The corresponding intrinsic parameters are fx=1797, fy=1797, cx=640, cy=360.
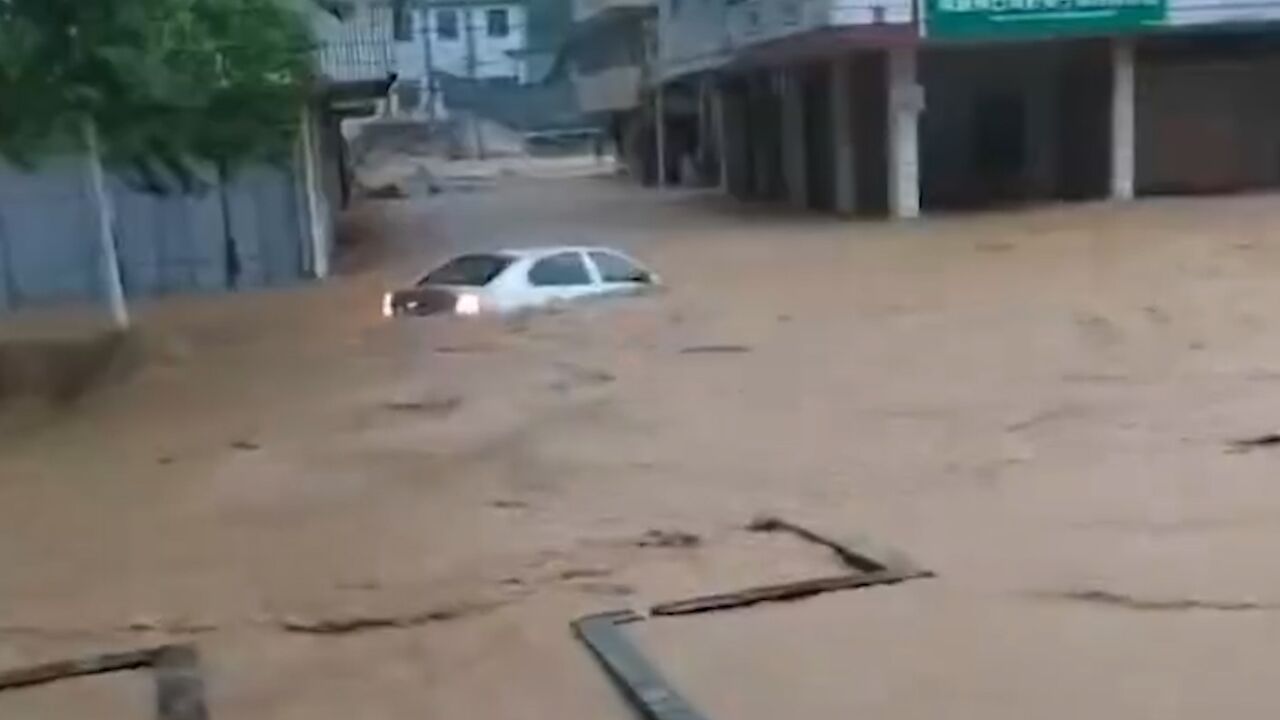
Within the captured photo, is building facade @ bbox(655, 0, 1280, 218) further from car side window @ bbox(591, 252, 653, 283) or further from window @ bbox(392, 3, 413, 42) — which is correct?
car side window @ bbox(591, 252, 653, 283)

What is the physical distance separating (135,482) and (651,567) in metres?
3.93

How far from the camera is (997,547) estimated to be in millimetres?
7746

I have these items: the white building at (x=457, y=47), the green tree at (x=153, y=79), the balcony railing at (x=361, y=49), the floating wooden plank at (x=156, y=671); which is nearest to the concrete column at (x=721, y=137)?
the balcony railing at (x=361, y=49)

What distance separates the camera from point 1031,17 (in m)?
26.8

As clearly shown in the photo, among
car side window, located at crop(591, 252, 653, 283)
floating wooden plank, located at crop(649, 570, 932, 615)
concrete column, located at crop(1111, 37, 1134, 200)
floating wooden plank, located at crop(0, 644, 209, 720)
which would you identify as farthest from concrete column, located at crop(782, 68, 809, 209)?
floating wooden plank, located at crop(0, 644, 209, 720)

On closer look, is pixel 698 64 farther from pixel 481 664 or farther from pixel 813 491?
pixel 481 664

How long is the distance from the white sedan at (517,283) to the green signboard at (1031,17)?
10034 mm

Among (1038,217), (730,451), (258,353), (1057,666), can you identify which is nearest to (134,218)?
(258,353)

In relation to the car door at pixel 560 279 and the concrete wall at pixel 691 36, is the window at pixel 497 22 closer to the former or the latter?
the concrete wall at pixel 691 36

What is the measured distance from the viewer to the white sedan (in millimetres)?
17438

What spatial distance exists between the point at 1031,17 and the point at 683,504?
19605 mm

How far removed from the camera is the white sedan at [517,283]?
17.4 m

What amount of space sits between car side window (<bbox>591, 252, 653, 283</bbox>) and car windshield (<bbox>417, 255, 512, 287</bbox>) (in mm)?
1032

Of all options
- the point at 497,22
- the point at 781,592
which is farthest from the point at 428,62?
the point at 781,592
